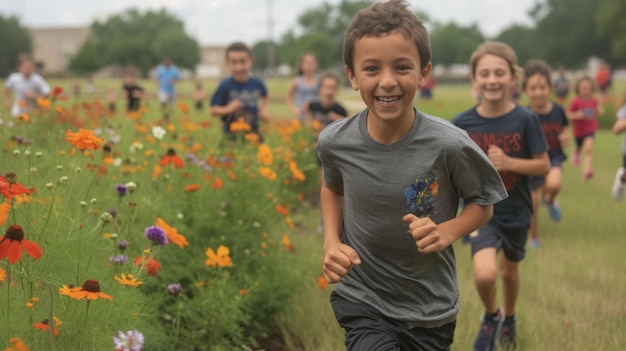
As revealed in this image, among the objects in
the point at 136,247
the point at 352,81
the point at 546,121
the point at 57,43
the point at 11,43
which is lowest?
the point at 57,43

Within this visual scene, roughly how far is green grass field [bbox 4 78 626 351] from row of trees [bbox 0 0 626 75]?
64.9 m

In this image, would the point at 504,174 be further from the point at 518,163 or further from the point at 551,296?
the point at 551,296

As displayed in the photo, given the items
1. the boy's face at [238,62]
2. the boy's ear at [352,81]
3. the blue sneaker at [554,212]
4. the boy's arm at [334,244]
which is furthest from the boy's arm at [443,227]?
the boy's face at [238,62]

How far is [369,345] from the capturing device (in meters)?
2.67

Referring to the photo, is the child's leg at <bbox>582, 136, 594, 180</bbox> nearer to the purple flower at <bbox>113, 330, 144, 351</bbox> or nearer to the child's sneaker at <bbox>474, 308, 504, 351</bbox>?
the child's sneaker at <bbox>474, 308, 504, 351</bbox>

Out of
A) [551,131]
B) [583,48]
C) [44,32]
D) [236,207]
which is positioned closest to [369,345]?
[236,207]

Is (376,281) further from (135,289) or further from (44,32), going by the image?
(44,32)

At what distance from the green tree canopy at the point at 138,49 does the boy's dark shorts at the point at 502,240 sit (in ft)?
323

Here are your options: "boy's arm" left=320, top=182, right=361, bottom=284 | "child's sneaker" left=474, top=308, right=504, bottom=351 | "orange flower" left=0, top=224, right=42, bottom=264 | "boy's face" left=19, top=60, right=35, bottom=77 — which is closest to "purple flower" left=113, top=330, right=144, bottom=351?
"orange flower" left=0, top=224, right=42, bottom=264

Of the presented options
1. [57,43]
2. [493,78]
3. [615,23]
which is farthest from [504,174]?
[57,43]

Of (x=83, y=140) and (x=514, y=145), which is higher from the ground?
(x=83, y=140)

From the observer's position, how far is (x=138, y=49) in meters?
108

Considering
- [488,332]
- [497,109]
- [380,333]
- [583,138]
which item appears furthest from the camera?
[583,138]

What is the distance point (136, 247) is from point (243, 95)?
5070 millimetres
